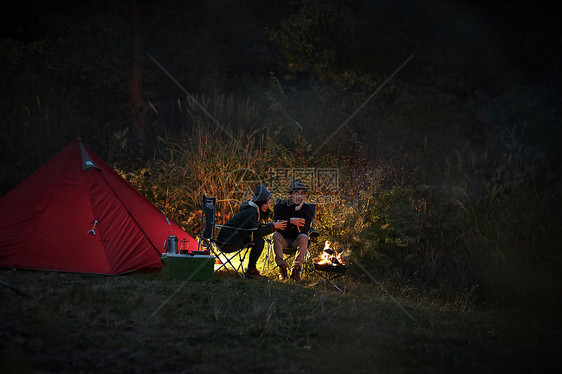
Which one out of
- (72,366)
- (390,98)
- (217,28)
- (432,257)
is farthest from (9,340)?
(217,28)

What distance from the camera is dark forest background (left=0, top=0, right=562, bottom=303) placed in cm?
634

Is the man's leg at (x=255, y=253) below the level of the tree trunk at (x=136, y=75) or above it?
below

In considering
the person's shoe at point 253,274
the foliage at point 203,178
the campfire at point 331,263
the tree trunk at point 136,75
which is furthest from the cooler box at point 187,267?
the tree trunk at point 136,75

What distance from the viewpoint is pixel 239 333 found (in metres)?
3.45

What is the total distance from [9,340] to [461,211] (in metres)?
5.15

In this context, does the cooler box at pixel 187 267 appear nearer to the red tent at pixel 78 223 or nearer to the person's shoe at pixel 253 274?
the red tent at pixel 78 223

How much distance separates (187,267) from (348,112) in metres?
6.32

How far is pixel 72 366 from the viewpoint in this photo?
270cm

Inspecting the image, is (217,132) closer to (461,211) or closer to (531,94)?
(461,211)

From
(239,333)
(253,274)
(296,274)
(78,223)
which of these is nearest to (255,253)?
(253,274)

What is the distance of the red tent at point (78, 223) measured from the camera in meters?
5.17

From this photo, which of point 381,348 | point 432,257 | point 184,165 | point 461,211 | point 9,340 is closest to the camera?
point 9,340

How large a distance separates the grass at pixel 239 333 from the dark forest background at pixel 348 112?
5.89 feet

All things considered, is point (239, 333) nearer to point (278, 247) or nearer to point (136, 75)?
point (278, 247)
